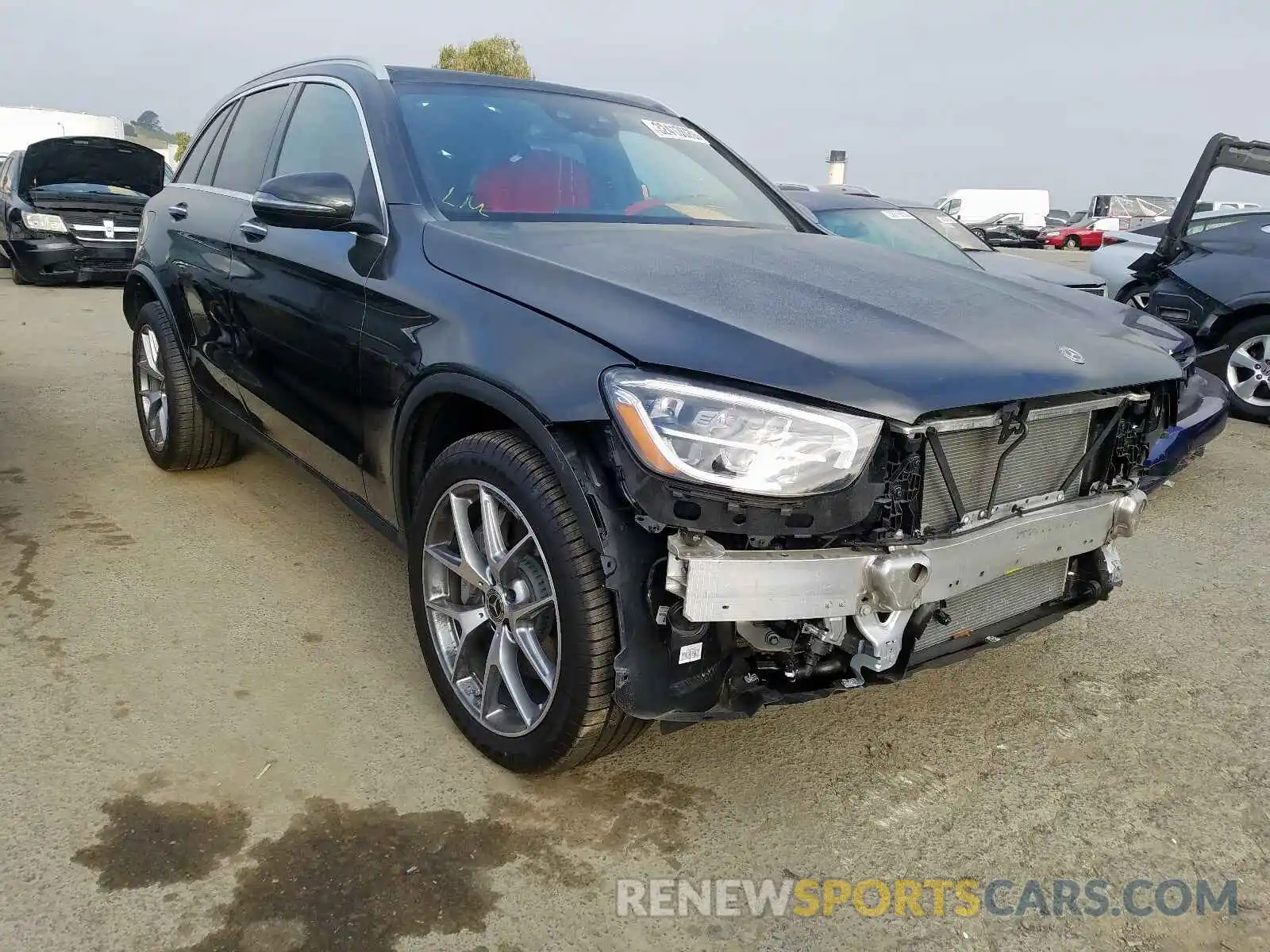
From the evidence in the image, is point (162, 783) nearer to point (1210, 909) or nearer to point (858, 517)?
point (858, 517)

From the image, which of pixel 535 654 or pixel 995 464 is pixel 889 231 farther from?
pixel 535 654

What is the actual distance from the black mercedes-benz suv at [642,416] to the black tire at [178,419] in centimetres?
115

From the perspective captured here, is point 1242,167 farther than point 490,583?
Yes

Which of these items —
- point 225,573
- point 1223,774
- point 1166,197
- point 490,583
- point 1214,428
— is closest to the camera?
point 490,583

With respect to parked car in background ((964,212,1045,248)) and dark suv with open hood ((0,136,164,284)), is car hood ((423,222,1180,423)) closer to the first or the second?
dark suv with open hood ((0,136,164,284))

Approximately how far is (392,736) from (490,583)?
0.56 m

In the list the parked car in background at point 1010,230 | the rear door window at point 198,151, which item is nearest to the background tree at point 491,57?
the parked car in background at point 1010,230

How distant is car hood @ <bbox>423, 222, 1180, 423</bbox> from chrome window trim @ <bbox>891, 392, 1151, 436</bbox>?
0.04 m

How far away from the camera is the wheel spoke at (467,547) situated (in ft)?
7.93

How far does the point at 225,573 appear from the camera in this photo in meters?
3.58

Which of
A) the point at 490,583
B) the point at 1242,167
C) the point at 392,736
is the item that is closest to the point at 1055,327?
the point at 490,583

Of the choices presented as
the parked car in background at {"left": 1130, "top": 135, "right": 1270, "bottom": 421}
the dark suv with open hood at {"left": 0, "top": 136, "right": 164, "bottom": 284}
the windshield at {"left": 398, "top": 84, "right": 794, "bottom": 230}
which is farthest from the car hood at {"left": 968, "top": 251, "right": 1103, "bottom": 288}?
the dark suv with open hood at {"left": 0, "top": 136, "right": 164, "bottom": 284}

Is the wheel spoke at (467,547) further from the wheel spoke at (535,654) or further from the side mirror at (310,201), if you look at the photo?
the side mirror at (310,201)

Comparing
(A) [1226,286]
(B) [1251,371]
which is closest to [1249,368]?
(B) [1251,371]
